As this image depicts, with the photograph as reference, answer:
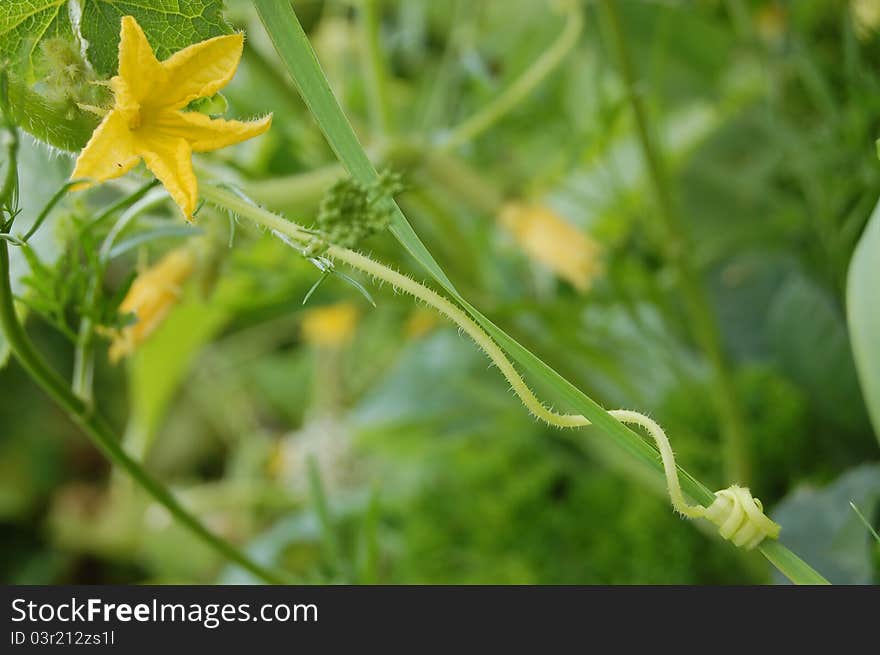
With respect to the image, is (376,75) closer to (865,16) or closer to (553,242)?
(553,242)

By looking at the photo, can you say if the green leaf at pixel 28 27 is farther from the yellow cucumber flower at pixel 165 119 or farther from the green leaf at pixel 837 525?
the green leaf at pixel 837 525

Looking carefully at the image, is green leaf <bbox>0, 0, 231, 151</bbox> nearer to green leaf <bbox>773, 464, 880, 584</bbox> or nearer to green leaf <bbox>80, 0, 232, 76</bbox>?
green leaf <bbox>80, 0, 232, 76</bbox>

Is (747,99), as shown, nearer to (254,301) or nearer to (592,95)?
(592,95)

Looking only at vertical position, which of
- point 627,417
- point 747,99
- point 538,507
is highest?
point 747,99

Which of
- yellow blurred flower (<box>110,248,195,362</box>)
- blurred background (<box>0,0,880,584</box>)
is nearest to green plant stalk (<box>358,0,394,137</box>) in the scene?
blurred background (<box>0,0,880,584</box>)

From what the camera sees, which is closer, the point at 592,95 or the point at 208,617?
the point at 208,617

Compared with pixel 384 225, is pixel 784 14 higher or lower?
higher

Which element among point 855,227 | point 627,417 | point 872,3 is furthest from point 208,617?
point 872,3
